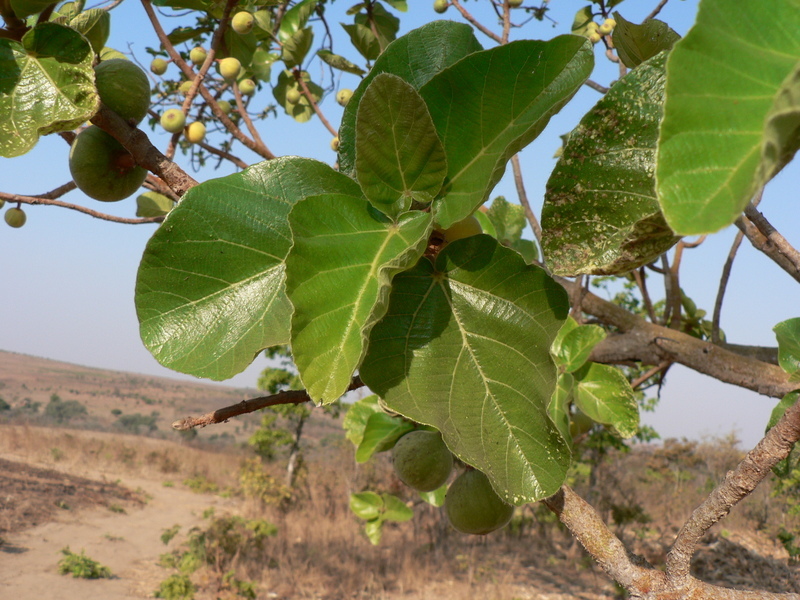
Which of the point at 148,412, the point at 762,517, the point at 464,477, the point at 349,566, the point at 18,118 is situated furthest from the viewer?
the point at 148,412

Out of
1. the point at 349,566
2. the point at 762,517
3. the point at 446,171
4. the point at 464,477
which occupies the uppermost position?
the point at 446,171

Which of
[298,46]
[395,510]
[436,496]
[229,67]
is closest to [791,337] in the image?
[436,496]

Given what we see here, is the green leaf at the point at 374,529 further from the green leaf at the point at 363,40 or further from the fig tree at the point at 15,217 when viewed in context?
the green leaf at the point at 363,40

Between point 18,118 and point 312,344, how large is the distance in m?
0.51

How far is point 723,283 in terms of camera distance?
2486 millimetres

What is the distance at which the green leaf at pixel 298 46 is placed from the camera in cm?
264

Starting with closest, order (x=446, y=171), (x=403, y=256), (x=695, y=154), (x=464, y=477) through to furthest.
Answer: (x=695, y=154) → (x=403, y=256) → (x=446, y=171) → (x=464, y=477)

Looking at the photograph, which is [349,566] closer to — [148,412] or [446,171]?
[446,171]

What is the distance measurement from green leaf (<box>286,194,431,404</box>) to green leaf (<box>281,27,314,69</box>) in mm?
2340

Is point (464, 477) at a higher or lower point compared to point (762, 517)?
higher

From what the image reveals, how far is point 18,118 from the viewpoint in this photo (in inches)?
28.1

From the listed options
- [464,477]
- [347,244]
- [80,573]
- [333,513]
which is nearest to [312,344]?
[347,244]

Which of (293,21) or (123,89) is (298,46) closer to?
(293,21)

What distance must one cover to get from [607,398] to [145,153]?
3.86ft
